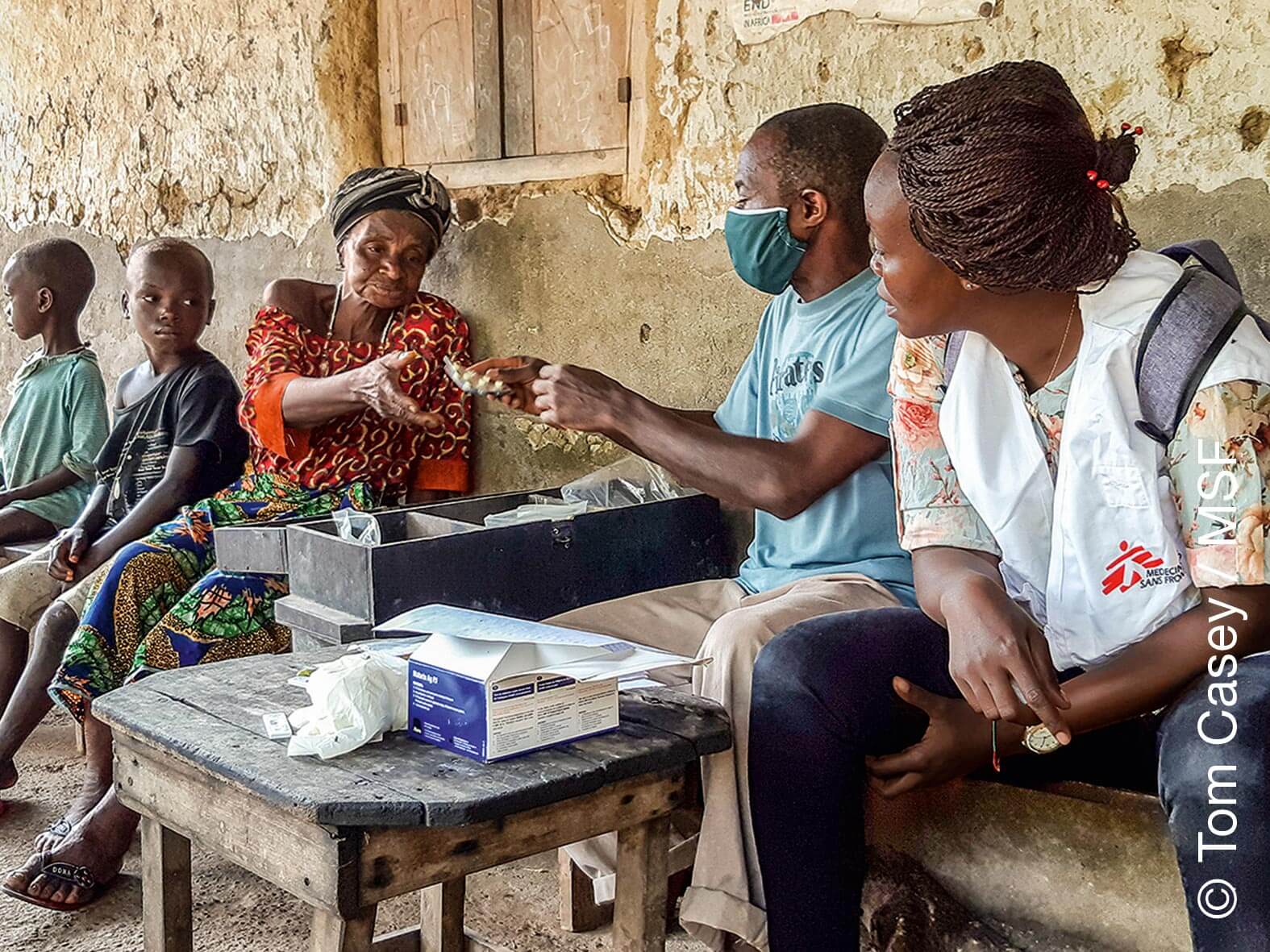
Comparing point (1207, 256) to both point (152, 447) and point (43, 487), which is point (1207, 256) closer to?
point (152, 447)

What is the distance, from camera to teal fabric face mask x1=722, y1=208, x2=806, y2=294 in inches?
99.1

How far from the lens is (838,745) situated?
1857mm

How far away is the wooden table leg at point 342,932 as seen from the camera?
1.61 meters

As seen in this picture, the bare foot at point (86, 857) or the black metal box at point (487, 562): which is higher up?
the black metal box at point (487, 562)

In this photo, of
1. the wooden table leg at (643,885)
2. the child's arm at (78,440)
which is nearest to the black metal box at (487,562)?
the wooden table leg at (643,885)

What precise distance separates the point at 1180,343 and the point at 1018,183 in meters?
0.29

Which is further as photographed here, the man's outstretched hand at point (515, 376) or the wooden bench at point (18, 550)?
the wooden bench at point (18, 550)

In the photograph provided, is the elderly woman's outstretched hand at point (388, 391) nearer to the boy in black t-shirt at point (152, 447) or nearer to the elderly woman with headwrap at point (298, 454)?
the elderly woman with headwrap at point (298, 454)

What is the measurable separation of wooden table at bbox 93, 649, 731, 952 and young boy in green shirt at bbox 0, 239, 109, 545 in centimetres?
220

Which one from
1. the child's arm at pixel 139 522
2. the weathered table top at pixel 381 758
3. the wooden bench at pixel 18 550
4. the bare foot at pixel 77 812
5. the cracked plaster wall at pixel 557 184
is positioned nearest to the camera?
the weathered table top at pixel 381 758

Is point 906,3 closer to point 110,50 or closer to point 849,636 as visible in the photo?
point 849,636

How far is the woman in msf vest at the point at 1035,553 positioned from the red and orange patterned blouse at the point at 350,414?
66.8 inches

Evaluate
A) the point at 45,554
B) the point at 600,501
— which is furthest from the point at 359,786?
the point at 45,554

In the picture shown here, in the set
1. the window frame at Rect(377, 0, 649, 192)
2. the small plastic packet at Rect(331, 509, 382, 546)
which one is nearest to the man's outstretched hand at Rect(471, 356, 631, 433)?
the small plastic packet at Rect(331, 509, 382, 546)
